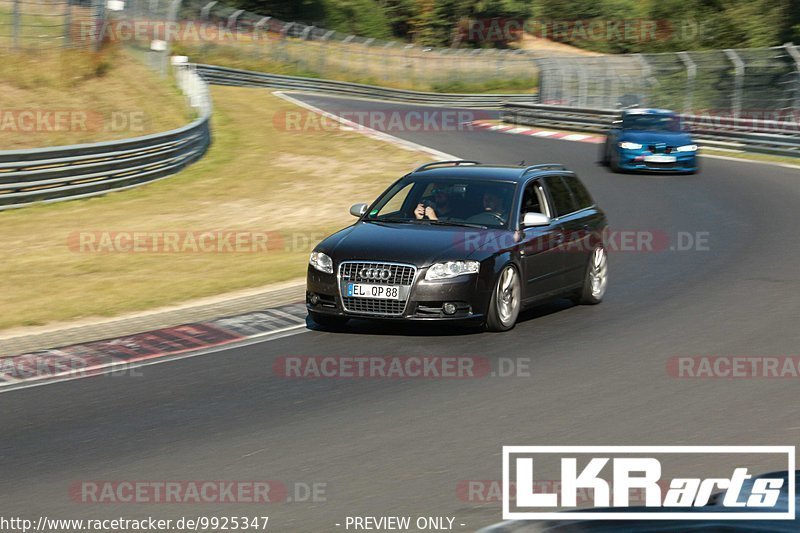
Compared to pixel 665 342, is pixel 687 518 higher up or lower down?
higher up

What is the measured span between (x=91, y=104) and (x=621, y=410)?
74.2 ft

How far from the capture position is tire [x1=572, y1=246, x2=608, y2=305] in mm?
12750

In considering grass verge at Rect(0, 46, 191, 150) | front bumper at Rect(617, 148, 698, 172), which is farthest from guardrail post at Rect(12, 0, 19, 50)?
front bumper at Rect(617, 148, 698, 172)

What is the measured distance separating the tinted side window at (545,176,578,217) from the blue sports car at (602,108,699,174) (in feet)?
49.9

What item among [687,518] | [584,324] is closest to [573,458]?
[687,518]

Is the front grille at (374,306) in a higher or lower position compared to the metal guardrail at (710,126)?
higher

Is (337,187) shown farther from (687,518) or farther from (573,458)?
(687,518)

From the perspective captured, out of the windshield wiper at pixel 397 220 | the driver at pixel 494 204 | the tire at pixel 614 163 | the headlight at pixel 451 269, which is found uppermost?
the driver at pixel 494 204

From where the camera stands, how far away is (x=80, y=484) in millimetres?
6887

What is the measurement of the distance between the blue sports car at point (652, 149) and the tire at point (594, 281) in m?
14.9

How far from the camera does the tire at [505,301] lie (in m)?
11.1

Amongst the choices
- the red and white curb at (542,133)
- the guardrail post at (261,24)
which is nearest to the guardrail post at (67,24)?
the red and white curb at (542,133)

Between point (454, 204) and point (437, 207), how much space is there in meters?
0.17

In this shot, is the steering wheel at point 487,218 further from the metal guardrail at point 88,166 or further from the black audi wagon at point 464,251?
the metal guardrail at point 88,166
